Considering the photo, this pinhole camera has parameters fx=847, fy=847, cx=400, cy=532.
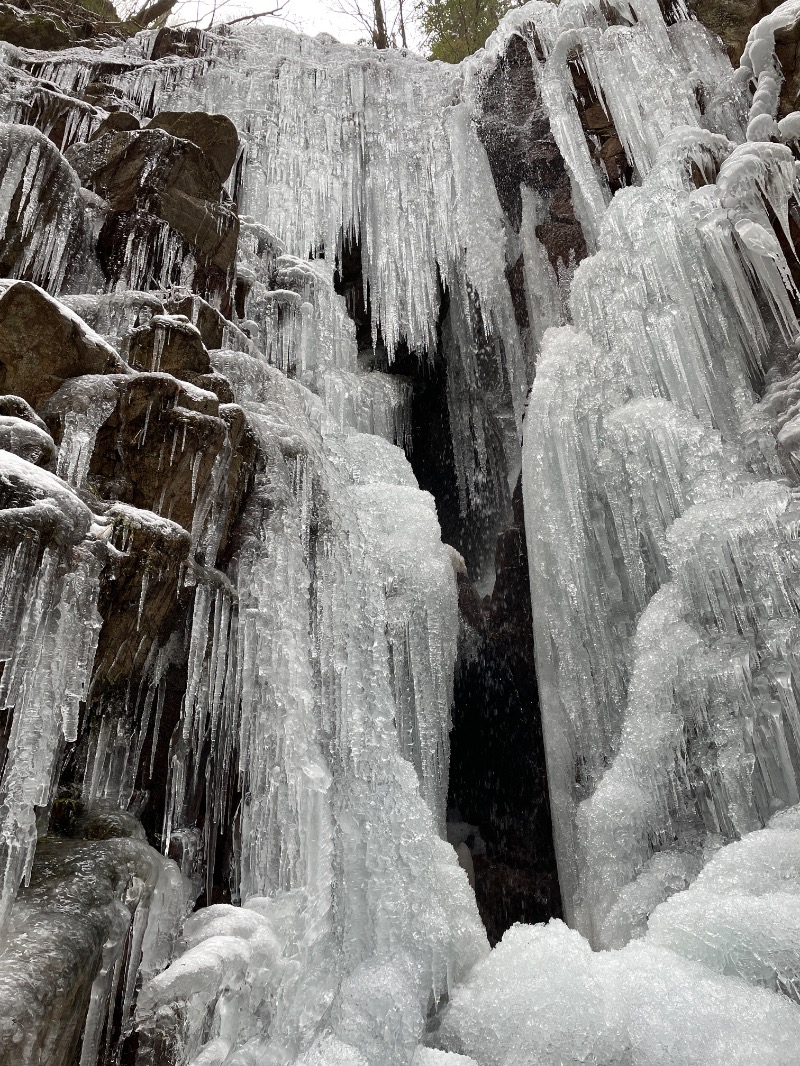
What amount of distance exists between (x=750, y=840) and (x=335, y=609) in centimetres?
259

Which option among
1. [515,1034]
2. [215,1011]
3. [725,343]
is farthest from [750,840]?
[725,343]

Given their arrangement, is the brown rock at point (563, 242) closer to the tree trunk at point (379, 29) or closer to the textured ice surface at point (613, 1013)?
the tree trunk at point (379, 29)

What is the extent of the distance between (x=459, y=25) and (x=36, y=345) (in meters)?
11.2

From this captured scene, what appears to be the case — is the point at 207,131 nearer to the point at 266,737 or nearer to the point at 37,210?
the point at 37,210

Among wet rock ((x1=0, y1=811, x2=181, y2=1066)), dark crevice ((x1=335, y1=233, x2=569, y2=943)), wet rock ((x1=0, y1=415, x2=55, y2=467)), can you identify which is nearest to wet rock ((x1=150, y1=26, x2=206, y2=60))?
dark crevice ((x1=335, y1=233, x2=569, y2=943))

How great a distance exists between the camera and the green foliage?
12734 mm

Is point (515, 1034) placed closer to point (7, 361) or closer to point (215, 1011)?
point (215, 1011)

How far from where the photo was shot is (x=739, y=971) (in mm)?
3566

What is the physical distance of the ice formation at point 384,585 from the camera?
332 centimetres

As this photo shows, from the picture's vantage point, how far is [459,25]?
1288 cm

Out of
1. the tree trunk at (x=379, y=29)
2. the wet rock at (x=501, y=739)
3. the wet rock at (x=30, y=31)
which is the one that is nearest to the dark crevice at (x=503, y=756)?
the wet rock at (x=501, y=739)

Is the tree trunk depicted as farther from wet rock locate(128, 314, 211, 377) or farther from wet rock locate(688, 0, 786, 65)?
wet rock locate(128, 314, 211, 377)

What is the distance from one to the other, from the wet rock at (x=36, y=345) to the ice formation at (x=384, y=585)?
2cm

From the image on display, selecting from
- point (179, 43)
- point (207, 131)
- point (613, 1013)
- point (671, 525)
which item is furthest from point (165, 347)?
point (179, 43)
